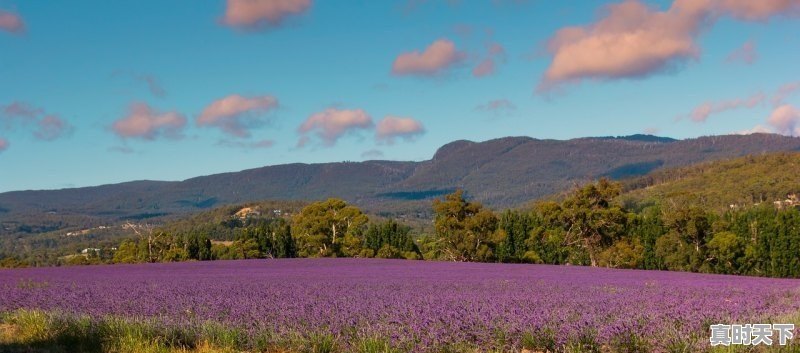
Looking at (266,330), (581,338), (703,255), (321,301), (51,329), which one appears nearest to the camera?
(581,338)

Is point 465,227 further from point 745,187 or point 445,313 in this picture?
point 745,187

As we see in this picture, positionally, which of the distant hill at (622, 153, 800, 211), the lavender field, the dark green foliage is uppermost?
the distant hill at (622, 153, 800, 211)

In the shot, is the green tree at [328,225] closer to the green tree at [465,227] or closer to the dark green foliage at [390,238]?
the green tree at [465,227]

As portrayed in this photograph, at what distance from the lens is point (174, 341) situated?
923 centimetres

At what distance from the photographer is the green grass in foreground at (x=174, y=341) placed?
25.8 ft

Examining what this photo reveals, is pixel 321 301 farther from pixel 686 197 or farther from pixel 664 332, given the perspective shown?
pixel 686 197

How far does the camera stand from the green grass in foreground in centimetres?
787

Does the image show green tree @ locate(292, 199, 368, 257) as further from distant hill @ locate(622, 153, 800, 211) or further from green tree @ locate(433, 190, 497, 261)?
distant hill @ locate(622, 153, 800, 211)

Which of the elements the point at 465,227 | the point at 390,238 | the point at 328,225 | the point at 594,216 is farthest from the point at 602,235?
the point at 390,238

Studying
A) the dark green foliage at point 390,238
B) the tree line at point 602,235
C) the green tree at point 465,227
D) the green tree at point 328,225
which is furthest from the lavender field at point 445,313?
the dark green foliage at point 390,238

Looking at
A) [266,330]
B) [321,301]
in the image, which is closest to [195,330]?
[266,330]

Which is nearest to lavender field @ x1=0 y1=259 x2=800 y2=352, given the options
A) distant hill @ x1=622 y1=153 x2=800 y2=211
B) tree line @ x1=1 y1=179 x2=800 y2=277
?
tree line @ x1=1 y1=179 x2=800 y2=277

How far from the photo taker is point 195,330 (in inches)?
375

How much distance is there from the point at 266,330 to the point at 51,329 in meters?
3.86
